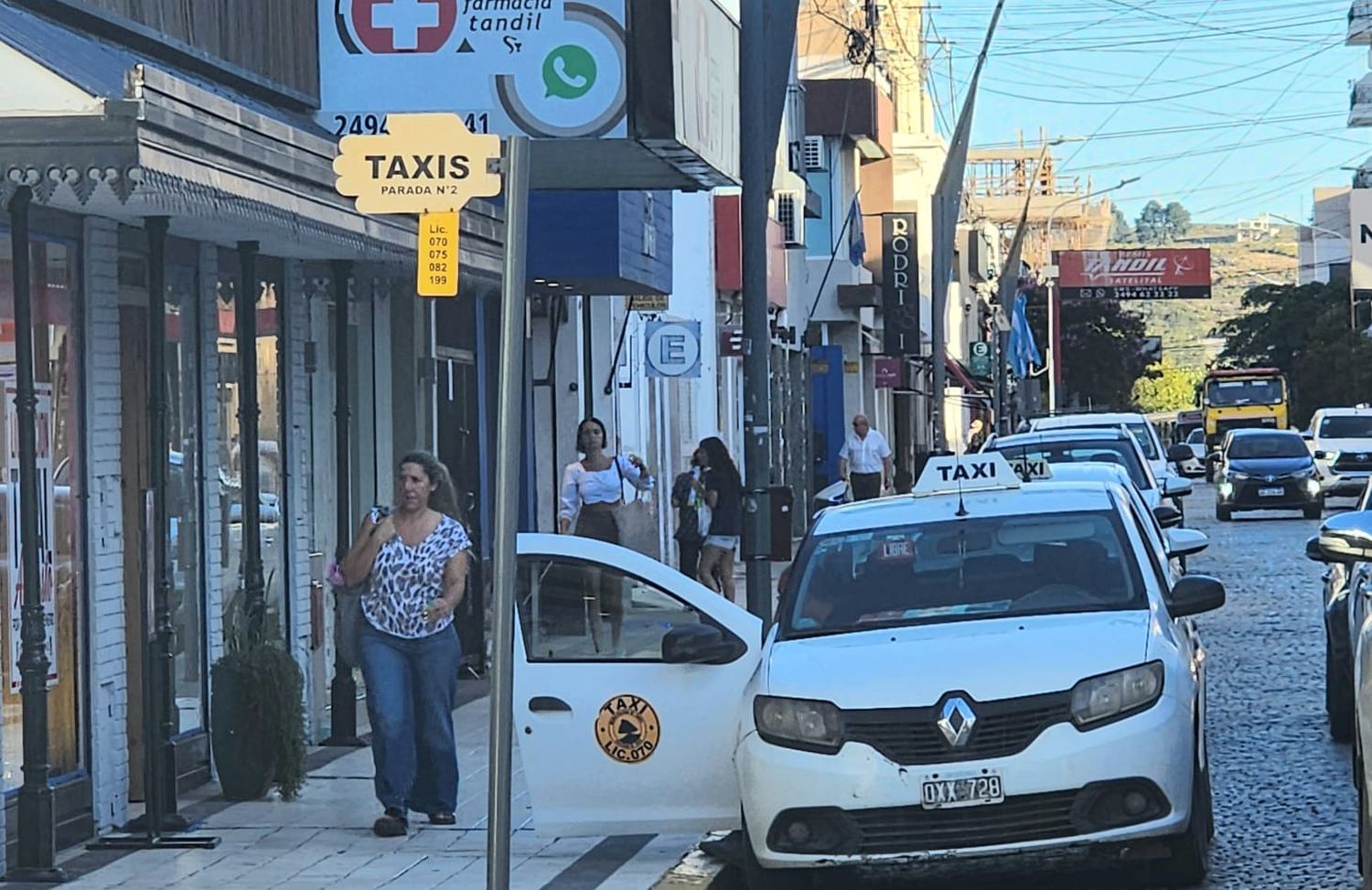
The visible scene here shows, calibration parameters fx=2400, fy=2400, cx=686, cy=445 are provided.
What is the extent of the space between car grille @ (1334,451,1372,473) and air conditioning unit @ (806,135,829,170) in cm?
1150

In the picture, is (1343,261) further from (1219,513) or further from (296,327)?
(296,327)

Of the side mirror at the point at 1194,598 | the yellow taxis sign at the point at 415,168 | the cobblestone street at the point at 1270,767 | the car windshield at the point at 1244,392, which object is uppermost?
the yellow taxis sign at the point at 415,168

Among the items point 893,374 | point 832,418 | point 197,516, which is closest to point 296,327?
point 197,516

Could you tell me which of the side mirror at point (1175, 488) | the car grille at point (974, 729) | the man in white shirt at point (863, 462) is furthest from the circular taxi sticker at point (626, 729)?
the man in white shirt at point (863, 462)

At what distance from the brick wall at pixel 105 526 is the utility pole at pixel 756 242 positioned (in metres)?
5.03

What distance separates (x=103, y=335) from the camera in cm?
1075

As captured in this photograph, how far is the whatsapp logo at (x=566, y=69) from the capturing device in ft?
45.5

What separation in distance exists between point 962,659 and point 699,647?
108cm

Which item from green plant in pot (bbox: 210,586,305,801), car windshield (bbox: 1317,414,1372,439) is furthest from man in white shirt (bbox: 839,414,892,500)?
car windshield (bbox: 1317,414,1372,439)

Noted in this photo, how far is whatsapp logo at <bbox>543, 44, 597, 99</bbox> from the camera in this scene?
13859 millimetres

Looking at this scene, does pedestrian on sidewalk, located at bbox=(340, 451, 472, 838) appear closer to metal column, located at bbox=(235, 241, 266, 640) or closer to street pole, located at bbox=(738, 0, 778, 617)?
metal column, located at bbox=(235, 241, 266, 640)

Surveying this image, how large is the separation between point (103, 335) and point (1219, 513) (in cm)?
3356

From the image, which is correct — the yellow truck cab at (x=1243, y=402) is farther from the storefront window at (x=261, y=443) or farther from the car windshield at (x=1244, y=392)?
the storefront window at (x=261, y=443)

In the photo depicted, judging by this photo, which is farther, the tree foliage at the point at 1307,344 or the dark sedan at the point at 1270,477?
the tree foliage at the point at 1307,344
